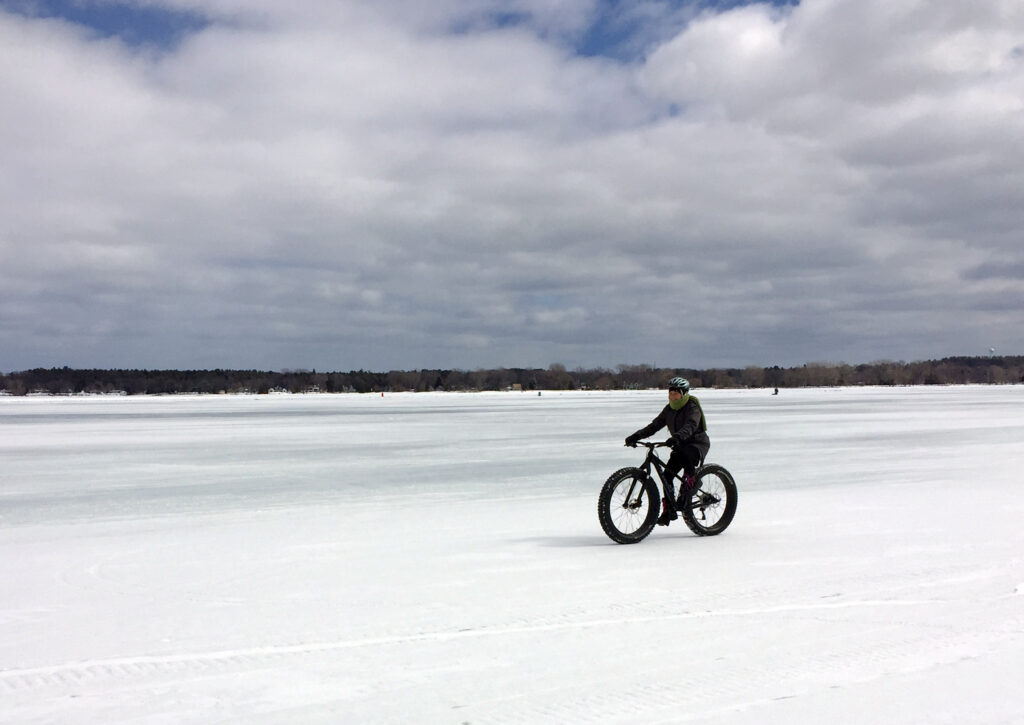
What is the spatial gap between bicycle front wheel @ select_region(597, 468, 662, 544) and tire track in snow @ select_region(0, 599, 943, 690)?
286 cm

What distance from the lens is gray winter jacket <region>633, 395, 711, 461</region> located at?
970cm

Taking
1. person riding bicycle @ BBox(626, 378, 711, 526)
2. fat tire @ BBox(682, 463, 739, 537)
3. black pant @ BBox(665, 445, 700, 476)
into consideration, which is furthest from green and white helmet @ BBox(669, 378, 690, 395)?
fat tire @ BBox(682, 463, 739, 537)

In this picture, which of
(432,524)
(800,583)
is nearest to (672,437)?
(800,583)

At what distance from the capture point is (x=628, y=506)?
975 centimetres

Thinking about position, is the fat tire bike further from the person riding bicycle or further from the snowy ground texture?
the snowy ground texture

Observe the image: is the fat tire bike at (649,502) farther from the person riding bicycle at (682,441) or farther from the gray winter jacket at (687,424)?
the gray winter jacket at (687,424)

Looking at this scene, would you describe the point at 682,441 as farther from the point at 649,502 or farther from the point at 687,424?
the point at 649,502

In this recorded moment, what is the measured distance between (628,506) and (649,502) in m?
0.23

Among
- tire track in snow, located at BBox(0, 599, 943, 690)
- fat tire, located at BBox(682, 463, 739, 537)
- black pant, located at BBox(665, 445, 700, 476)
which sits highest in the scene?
black pant, located at BBox(665, 445, 700, 476)

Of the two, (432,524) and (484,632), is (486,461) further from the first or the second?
(484,632)

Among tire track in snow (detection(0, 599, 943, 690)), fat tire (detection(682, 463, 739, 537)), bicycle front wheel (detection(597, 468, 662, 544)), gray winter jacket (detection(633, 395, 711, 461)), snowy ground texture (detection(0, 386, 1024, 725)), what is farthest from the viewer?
fat tire (detection(682, 463, 739, 537))

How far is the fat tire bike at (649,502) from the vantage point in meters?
9.59

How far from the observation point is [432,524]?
1119cm

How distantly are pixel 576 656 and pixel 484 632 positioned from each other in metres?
0.83
